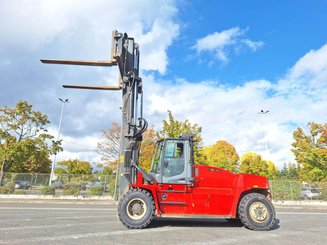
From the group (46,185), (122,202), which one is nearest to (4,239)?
(122,202)

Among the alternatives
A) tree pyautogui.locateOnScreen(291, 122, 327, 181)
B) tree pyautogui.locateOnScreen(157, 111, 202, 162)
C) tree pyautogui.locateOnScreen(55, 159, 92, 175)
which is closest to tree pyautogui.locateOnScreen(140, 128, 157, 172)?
tree pyautogui.locateOnScreen(157, 111, 202, 162)

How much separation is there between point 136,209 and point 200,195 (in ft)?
6.38

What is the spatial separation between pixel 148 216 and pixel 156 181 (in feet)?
3.38

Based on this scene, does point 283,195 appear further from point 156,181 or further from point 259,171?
point 156,181

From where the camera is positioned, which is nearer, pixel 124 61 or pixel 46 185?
pixel 124 61

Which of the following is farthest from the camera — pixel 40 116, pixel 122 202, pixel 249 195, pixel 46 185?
pixel 40 116

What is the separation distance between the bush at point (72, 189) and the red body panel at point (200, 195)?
16.9 m

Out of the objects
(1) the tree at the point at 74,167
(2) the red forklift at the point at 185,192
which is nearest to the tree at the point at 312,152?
(2) the red forklift at the point at 185,192

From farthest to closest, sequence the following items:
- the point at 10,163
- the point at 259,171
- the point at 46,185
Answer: the point at 259,171
the point at 10,163
the point at 46,185

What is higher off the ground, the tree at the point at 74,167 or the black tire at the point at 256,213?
the tree at the point at 74,167

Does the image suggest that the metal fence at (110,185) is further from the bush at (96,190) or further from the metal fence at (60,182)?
the bush at (96,190)

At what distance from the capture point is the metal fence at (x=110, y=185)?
22453 millimetres

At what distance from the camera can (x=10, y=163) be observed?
25.5 meters

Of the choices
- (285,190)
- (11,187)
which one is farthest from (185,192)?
(11,187)
